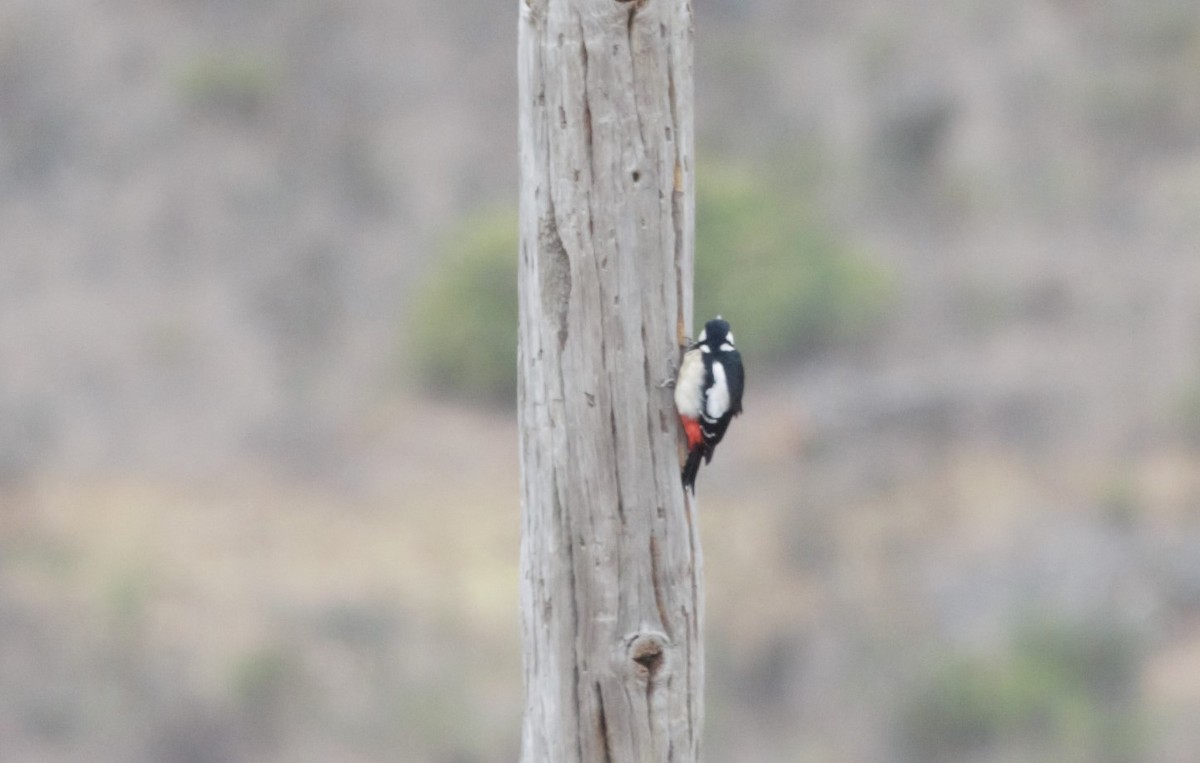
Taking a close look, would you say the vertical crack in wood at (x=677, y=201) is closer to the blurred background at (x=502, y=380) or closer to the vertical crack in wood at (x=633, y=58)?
the vertical crack in wood at (x=633, y=58)

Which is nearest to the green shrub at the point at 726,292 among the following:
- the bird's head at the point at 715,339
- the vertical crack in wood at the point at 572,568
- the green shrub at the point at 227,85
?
the green shrub at the point at 227,85

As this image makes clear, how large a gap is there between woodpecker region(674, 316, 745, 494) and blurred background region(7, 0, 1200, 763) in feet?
23.6

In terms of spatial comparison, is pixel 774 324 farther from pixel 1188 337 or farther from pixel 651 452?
pixel 651 452

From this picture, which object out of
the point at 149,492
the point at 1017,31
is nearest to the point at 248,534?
the point at 149,492

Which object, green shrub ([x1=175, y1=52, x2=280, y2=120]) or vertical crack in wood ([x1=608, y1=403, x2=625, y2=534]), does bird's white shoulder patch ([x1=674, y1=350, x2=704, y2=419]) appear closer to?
vertical crack in wood ([x1=608, y1=403, x2=625, y2=534])

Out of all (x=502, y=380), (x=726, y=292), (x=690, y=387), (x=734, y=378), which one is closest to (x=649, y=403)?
(x=690, y=387)

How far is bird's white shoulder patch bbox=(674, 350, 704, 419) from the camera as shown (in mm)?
3799

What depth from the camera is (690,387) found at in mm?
3803

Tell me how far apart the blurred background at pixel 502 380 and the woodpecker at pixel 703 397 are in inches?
283

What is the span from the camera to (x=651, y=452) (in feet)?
12.6

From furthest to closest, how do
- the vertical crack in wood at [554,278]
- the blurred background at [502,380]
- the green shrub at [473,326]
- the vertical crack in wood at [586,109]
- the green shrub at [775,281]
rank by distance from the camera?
the green shrub at [775,281] < the green shrub at [473,326] < the blurred background at [502,380] < the vertical crack in wood at [554,278] < the vertical crack in wood at [586,109]

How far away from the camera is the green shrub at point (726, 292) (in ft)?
52.4

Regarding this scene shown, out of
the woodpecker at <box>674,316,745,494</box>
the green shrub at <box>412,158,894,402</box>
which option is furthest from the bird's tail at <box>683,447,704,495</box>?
the green shrub at <box>412,158,894,402</box>

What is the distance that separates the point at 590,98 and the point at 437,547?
389 inches
